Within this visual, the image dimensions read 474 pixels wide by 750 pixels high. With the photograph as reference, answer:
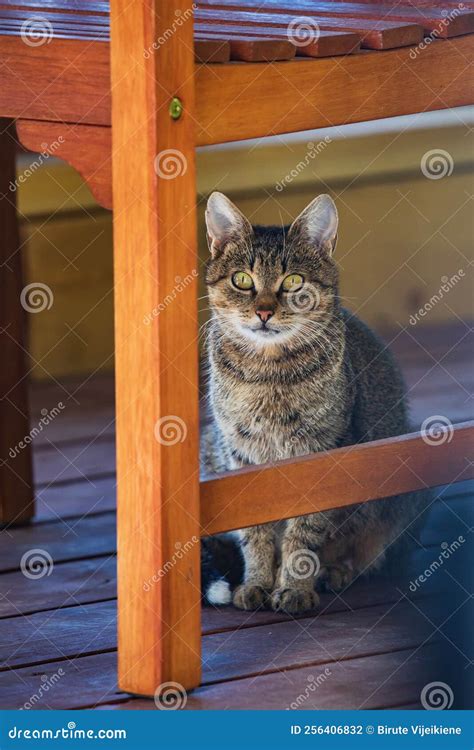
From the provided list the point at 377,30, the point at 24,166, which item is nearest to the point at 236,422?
the point at 377,30

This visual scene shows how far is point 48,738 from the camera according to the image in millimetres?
1647

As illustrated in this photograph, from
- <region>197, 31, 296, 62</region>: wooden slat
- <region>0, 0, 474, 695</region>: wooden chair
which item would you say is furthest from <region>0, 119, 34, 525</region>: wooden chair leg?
<region>197, 31, 296, 62</region>: wooden slat

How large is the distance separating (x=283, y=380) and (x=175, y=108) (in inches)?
27.2

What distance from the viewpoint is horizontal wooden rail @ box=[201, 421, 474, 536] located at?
178cm

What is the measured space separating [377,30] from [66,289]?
2358 mm

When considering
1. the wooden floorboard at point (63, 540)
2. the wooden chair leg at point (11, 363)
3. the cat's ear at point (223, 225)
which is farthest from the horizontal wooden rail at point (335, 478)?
the wooden chair leg at point (11, 363)

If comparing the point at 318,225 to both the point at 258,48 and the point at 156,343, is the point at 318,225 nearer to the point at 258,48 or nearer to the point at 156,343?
the point at 258,48

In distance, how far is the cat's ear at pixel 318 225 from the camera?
2160 mm

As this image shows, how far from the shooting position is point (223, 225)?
2.16m

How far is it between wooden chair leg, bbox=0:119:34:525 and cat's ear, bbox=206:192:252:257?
1.81ft

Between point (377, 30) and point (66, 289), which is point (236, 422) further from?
point (66, 289)

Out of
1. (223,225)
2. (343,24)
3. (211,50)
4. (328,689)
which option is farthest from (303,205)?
(328,689)

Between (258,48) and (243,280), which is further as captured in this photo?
(243,280)

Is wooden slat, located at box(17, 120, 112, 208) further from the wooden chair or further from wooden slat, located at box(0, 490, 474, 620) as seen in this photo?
wooden slat, located at box(0, 490, 474, 620)
